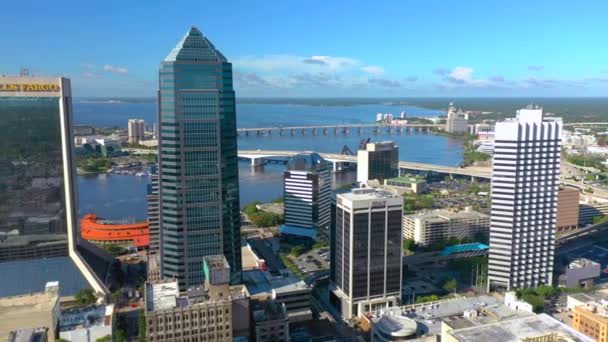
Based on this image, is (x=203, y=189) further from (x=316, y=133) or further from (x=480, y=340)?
(x=316, y=133)

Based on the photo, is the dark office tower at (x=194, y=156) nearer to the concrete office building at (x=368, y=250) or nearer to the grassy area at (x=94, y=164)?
the concrete office building at (x=368, y=250)

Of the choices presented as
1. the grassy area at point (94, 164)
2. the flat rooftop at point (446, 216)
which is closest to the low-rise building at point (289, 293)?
the flat rooftop at point (446, 216)

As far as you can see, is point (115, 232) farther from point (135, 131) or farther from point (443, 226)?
point (135, 131)

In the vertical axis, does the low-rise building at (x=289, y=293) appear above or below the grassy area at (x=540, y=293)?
above

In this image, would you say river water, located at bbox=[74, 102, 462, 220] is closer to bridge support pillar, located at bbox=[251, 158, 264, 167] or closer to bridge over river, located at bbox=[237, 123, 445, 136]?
bridge support pillar, located at bbox=[251, 158, 264, 167]

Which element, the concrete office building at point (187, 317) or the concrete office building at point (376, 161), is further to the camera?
the concrete office building at point (376, 161)

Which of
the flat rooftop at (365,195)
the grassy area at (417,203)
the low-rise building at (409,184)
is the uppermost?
the flat rooftop at (365,195)

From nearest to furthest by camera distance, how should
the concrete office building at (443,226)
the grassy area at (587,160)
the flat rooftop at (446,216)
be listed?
1. the concrete office building at (443,226)
2. the flat rooftop at (446,216)
3. the grassy area at (587,160)

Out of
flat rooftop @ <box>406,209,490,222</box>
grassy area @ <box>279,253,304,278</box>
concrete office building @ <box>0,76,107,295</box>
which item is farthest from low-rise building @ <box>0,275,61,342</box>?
flat rooftop @ <box>406,209,490,222</box>
